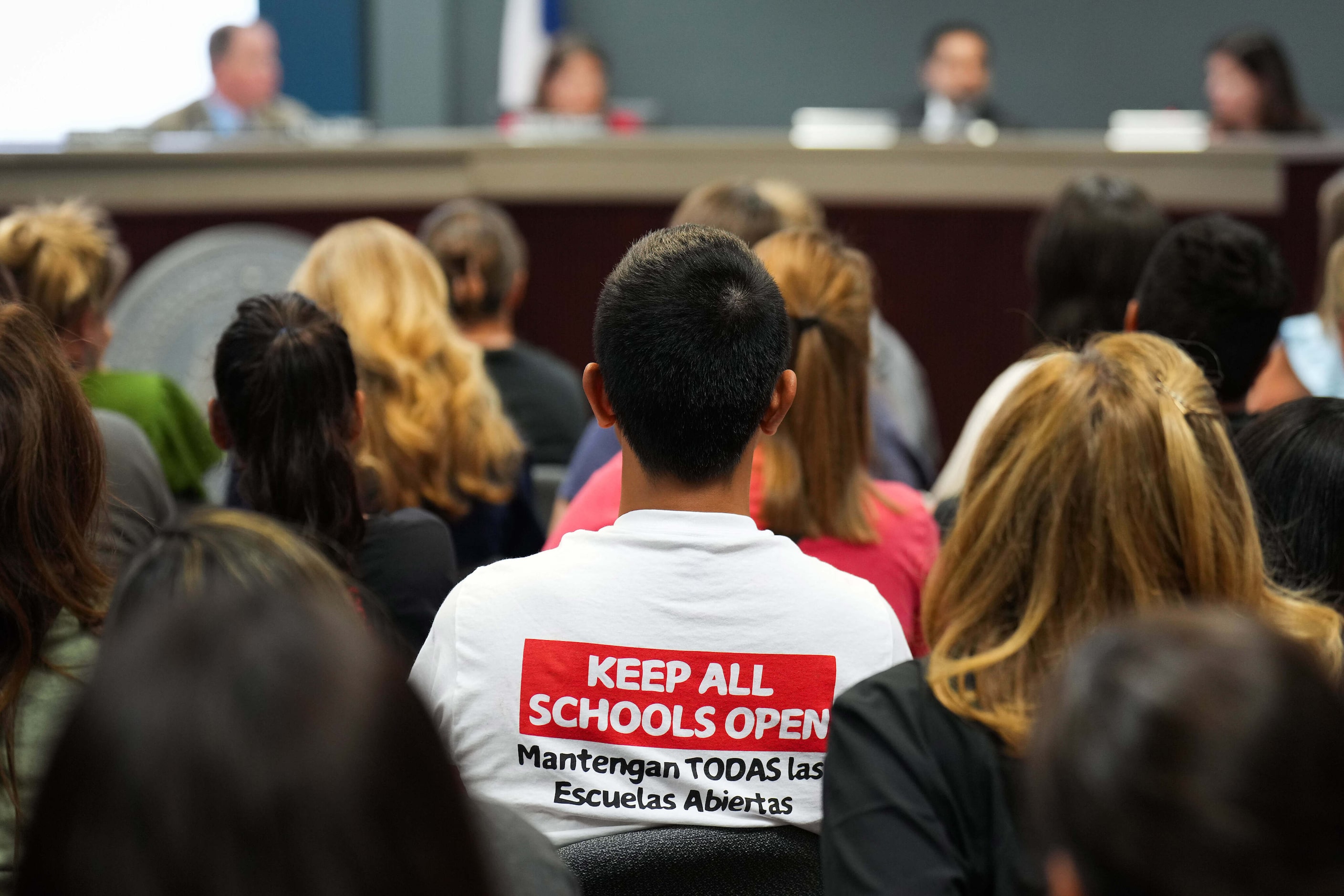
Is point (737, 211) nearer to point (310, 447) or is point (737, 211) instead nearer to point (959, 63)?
point (310, 447)

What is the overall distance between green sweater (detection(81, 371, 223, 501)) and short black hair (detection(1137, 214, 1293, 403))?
1.81 metres

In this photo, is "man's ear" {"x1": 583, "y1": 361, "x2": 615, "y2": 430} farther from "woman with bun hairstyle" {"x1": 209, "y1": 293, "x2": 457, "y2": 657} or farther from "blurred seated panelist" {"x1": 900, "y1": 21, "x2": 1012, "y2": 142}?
"blurred seated panelist" {"x1": 900, "y1": 21, "x2": 1012, "y2": 142}

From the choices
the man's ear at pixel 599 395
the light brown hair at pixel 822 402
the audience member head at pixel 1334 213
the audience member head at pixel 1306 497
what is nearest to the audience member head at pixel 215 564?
the man's ear at pixel 599 395

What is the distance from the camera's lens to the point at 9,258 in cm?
248

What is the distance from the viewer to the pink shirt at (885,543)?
1810 mm

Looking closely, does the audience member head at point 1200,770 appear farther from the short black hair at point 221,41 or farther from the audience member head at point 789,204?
the short black hair at point 221,41

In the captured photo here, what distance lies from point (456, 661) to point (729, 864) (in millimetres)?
326

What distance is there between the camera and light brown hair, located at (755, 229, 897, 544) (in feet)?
6.00

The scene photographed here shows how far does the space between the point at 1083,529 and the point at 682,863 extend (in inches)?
17.7

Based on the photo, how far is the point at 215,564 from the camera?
2.90ft

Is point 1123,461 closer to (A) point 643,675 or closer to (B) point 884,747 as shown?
(B) point 884,747

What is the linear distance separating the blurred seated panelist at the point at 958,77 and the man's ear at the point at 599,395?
4764 millimetres

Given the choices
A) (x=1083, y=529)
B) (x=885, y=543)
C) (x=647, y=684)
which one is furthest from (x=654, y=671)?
(x=885, y=543)

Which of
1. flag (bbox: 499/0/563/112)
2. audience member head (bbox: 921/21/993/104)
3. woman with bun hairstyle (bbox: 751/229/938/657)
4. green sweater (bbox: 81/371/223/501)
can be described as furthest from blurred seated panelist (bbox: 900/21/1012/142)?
woman with bun hairstyle (bbox: 751/229/938/657)
